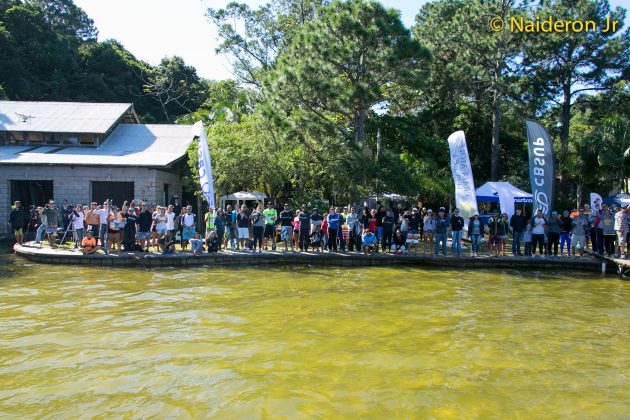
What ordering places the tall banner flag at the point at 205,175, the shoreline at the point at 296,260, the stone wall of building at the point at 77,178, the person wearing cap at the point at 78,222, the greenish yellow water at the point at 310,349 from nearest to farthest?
the greenish yellow water at the point at 310,349 < the shoreline at the point at 296,260 < the tall banner flag at the point at 205,175 < the person wearing cap at the point at 78,222 < the stone wall of building at the point at 77,178

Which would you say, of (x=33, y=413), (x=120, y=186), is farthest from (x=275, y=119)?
(x=33, y=413)

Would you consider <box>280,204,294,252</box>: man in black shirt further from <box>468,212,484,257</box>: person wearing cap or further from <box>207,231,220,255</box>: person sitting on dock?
<box>468,212,484,257</box>: person wearing cap

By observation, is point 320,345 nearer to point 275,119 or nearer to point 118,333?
point 118,333

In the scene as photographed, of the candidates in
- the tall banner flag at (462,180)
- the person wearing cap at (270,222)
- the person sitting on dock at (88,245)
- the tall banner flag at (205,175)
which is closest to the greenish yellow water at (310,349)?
the person sitting on dock at (88,245)

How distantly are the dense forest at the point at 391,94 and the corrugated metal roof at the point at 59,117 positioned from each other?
5373 millimetres

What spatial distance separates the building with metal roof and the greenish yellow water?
32.4 ft

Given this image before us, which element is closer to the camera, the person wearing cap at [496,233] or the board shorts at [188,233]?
the person wearing cap at [496,233]

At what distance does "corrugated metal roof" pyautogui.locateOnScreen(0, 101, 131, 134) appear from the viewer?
78.1 ft

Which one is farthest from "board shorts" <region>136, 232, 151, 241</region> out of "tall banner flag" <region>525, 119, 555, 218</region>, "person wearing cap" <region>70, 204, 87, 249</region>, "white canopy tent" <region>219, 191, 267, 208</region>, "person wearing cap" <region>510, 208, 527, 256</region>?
"tall banner flag" <region>525, 119, 555, 218</region>

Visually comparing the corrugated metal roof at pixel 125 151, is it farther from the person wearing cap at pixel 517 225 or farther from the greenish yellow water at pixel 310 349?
the person wearing cap at pixel 517 225

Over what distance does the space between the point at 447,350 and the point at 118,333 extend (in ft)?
15.9

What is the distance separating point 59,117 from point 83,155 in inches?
167

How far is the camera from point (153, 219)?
15.5 m

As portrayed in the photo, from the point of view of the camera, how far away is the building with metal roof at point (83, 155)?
21391 millimetres
